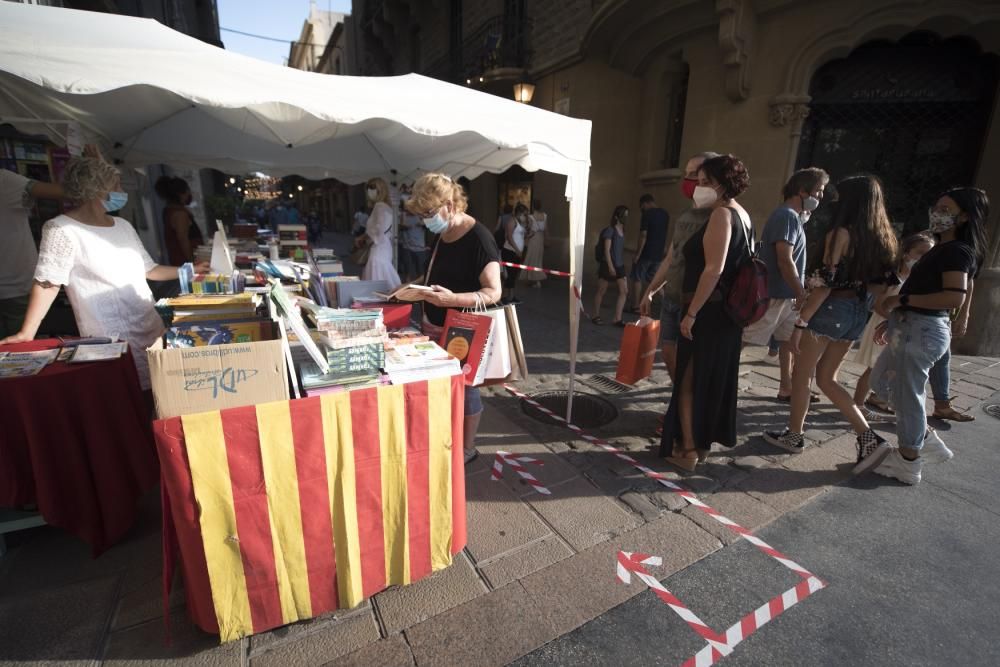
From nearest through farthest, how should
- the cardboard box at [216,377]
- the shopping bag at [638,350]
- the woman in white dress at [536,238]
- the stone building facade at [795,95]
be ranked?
the cardboard box at [216,377] < the shopping bag at [638,350] < the stone building facade at [795,95] < the woman in white dress at [536,238]

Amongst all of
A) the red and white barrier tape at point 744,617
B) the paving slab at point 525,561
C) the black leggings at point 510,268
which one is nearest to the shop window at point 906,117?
the black leggings at point 510,268

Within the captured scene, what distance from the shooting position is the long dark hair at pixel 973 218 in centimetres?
279

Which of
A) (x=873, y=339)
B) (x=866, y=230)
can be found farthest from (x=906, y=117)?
(x=866, y=230)

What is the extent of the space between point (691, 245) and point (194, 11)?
24785 millimetres

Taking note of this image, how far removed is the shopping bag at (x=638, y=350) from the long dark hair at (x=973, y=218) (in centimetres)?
203

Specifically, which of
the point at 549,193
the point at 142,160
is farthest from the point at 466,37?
the point at 142,160

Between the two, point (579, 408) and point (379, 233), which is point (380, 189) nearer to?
point (379, 233)

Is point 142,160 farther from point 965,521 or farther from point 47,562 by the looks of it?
point 965,521

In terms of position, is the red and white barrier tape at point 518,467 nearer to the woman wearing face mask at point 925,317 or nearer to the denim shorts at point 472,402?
the denim shorts at point 472,402

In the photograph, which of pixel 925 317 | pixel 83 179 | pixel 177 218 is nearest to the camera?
pixel 83 179

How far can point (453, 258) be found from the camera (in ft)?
9.46

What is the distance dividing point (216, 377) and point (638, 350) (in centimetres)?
333

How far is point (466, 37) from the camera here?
45.7 feet

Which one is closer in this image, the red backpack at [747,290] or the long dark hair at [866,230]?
the red backpack at [747,290]
